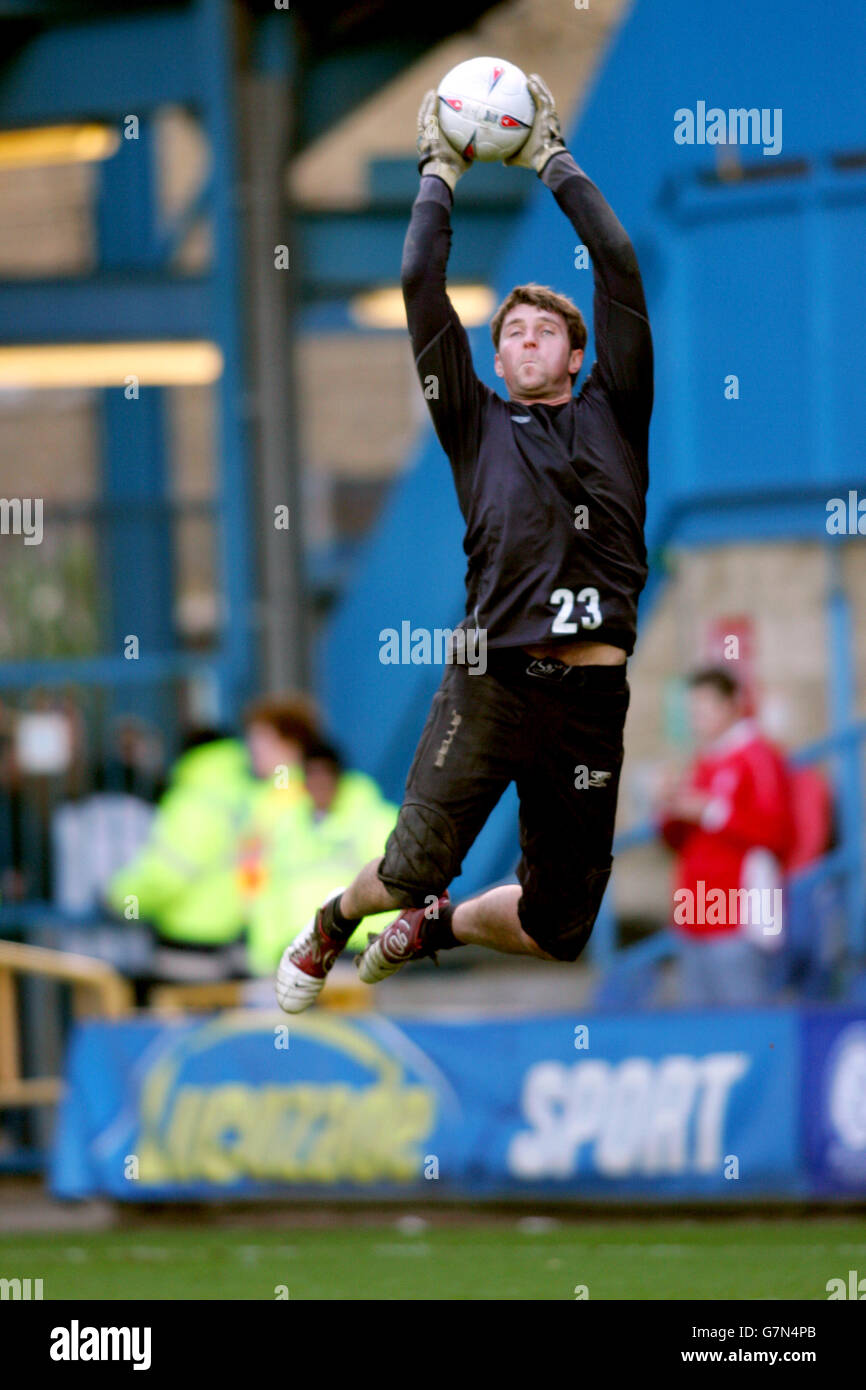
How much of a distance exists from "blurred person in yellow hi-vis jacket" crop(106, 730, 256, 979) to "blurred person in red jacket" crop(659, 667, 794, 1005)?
2304 millimetres

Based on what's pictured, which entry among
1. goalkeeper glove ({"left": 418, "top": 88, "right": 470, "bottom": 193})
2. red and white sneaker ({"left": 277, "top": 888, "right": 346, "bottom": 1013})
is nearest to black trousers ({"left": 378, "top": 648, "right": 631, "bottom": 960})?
red and white sneaker ({"left": 277, "top": 888, "right": 346, "bottom": 1013})

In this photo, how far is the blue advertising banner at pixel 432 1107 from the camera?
11492 millimetres

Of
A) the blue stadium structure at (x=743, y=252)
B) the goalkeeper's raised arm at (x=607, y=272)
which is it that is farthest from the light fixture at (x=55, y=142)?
the goalkeeper's raised arm at (x=607, y=272)

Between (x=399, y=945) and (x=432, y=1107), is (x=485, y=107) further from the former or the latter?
(x=432, y=1107)

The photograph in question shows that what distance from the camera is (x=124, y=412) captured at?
1917 cm

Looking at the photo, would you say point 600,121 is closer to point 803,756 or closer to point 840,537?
point 840,537

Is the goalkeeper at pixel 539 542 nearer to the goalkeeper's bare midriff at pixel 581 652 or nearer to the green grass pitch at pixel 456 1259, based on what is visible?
the goalkeeper's bare midriff at pixel 581 652

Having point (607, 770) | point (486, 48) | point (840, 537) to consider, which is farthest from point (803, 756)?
point (486, 48)

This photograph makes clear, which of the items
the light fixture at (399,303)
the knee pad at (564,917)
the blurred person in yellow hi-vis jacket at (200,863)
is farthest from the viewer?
the light fixture at (399,303)

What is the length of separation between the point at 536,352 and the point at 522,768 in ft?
4.07

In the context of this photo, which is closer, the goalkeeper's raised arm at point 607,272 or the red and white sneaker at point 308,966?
the goalkeeper's raised arm at point 607,272

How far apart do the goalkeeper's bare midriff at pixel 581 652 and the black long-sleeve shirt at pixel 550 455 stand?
4 centimetres

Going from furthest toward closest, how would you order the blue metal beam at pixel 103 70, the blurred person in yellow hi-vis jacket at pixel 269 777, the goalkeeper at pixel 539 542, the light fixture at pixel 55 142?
the light fixture at pixel 55 142
the blue metal beam at pixel 103 70
the blurred person in yellow hi-vis jacket at pixel 269 777
the goalkeeper at pixel 539 542

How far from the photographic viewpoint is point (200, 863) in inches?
483
